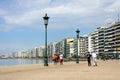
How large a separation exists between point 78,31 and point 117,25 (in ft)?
442

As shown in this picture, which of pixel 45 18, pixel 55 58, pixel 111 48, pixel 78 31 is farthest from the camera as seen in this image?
pixel 111 48

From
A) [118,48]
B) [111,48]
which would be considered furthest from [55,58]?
[111,48]

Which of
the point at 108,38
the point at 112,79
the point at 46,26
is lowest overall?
the point at 112,79

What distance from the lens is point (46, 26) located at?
3591 cm

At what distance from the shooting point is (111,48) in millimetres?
191750

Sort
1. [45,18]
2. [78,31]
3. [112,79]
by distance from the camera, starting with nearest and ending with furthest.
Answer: [112,79]
[45,18]
[78,31]

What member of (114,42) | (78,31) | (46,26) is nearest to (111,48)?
(114,42)

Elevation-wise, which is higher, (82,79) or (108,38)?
(108,38)

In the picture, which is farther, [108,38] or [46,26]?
[108,38]

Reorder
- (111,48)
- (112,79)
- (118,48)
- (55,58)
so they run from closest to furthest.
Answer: (112,79) → (55,58) → (118,48) → (111,48)

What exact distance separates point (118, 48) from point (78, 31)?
5141 inches

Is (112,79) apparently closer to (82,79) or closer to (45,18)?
(82,79)

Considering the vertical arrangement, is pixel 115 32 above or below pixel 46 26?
above

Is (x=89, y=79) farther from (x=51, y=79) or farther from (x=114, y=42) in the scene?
(x=114, y=42)
